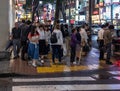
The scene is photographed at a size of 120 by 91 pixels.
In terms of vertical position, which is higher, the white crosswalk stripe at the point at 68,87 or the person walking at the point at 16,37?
the person walking at the point at 16,37

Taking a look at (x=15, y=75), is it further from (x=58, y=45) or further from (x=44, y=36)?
(x=44, y=36)

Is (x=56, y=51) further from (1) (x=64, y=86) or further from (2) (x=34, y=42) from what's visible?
(1) (x=64, y=86)

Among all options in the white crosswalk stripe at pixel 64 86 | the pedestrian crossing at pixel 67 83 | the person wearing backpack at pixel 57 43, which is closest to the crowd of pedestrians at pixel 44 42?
the person wearing backpack at pixel 57 43

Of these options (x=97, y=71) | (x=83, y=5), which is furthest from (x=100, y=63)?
(x=83, y=5)

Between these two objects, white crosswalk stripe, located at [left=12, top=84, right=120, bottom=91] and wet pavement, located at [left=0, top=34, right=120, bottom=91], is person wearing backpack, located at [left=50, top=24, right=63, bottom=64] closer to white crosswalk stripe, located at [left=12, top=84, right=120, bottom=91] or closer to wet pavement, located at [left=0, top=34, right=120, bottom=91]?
wet pavement, located at [left=0, top=34, right=120, bottom=91]

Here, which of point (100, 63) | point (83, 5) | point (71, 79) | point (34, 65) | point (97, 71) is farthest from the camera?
point (83, 5)

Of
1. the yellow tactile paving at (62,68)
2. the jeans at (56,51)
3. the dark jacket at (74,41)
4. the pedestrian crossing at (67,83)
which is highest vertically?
the dark jacket at (74,41)

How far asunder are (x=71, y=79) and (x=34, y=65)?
14.0 feet

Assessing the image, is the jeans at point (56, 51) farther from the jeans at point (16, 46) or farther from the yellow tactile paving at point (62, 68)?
the jeans at point (16, 46)

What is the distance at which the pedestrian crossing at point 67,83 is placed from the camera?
12352 mm

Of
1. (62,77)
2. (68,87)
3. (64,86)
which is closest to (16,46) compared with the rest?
(62,77)

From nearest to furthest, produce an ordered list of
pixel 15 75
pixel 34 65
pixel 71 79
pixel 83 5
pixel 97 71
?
pixel 71 79 < pixel 15 75 < pixel 97 71 < pixel 34 65 < pixel 83 5

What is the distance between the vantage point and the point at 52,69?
695 inches

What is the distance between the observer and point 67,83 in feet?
44.4
